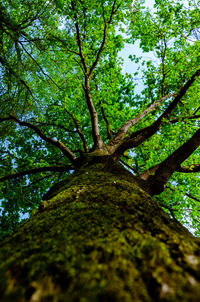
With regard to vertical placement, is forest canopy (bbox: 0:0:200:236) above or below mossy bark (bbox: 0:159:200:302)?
above

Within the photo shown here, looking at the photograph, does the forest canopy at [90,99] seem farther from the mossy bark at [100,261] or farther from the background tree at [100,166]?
the mossy bark at [100,261]

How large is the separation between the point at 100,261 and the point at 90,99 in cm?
484

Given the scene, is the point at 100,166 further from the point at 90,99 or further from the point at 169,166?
the point at 90,99

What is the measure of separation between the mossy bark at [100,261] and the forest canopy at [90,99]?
1925mm

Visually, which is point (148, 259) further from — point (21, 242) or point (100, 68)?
point (100, 68)

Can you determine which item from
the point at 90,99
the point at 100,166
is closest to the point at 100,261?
the point at 100,166

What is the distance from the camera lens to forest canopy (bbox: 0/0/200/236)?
144 inches

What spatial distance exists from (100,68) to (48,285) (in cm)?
888

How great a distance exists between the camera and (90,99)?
16.3 feet

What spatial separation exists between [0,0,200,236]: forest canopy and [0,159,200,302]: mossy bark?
6.32 ft

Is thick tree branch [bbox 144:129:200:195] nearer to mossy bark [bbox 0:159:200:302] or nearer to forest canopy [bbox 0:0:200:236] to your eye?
forest canopy [bbox 0:0:200:236]

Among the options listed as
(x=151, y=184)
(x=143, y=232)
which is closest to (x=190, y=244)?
(x=143, y=232)

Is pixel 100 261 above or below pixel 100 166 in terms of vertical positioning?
below

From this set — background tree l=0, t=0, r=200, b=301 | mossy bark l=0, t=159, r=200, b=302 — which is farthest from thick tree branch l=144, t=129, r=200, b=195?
mossy bark l=0, t=159, r=200, b=302
